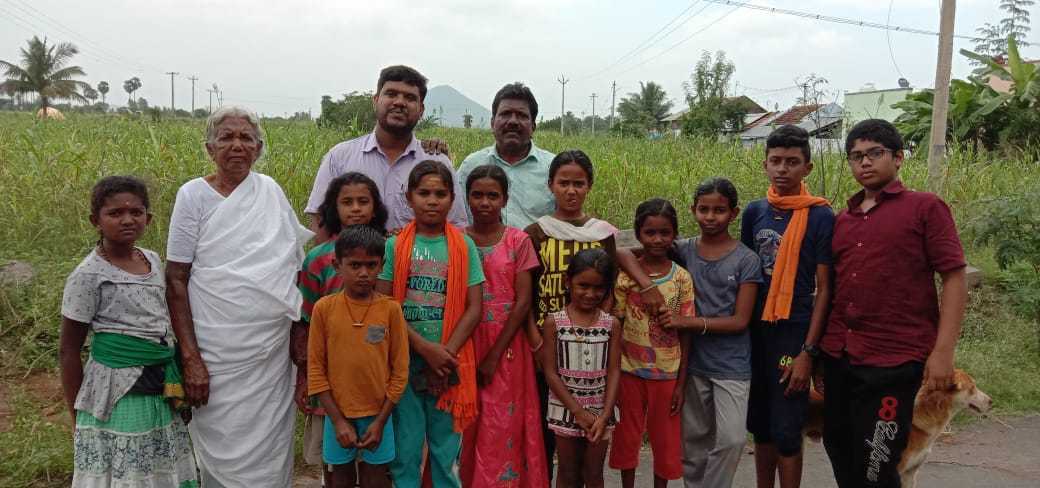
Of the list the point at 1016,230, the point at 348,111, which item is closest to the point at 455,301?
the point at 1016,230

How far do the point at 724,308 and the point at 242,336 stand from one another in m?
1.91

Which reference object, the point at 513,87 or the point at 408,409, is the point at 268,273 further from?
the point at 513,87

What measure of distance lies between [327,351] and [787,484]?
1950mm

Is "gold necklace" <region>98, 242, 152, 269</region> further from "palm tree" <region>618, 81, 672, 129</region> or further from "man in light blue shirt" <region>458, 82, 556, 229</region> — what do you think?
"palm tree" <region>618, 81, 672, 129</region>

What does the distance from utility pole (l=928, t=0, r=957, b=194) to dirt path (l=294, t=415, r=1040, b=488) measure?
4.36 metres

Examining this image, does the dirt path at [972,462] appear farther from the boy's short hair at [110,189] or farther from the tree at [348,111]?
the tree at [348,111]

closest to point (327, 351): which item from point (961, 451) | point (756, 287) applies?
point (756, 287)

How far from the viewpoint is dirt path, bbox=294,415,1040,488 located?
3.41 m

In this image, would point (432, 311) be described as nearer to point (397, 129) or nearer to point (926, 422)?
point (397, 129)

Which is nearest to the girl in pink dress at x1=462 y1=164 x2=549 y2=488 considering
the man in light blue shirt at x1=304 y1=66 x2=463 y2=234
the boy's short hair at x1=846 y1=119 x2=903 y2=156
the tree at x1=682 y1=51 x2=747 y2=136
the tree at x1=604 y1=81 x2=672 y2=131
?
the man in light blue shirt at x1=304 y1=66 x2=463 y2=234

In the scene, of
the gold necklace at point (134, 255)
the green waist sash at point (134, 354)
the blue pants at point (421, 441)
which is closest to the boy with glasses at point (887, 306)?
the blue pants at point (421, 441)

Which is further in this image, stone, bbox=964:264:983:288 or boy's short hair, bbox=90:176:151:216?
stone, bbox=964:264:983:288

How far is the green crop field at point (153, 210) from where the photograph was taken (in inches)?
146

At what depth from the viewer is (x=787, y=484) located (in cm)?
275
